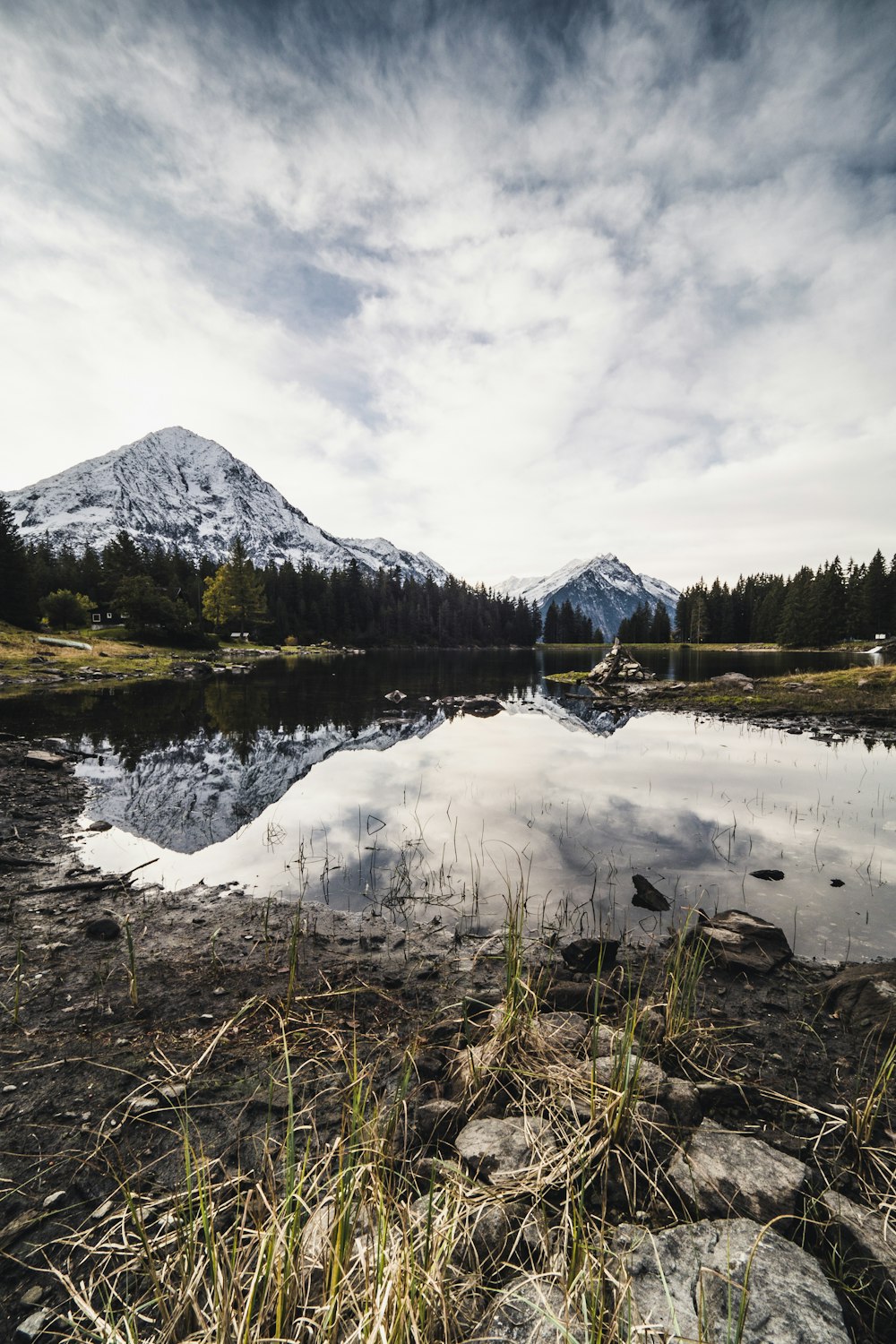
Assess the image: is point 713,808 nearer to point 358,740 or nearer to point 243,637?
point 358,740

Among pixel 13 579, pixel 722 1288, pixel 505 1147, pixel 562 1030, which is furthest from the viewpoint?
pixel 13 579

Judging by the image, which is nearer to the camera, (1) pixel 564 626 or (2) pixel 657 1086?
(2) pixel 657 1086

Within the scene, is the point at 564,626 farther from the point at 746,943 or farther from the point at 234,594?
the point at 746,943

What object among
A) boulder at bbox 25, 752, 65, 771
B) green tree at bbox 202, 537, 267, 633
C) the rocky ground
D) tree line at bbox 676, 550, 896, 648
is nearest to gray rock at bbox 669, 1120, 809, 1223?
the rocky ground

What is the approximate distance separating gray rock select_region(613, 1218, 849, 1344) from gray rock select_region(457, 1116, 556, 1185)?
663mm

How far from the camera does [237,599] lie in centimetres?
10569

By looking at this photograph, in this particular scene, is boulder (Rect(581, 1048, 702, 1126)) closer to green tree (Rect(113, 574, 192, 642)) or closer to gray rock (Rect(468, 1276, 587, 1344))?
gray rock (Rect(468, 1276, 587, 1344))

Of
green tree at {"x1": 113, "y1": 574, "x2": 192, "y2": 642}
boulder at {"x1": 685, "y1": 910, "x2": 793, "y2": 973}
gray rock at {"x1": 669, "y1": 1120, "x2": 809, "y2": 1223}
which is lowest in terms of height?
boulder at {"x1": 685, "y1": 910, "x2": 793, "y2": 973}

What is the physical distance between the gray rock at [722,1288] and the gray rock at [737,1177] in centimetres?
24

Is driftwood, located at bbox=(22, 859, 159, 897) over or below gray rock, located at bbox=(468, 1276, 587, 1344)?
below

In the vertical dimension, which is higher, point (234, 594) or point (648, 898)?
point (234, 594)

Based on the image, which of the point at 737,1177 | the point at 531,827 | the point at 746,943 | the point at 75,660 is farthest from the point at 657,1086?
the point at 75,660

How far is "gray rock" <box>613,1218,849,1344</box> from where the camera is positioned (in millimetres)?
2557

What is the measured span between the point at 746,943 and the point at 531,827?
5508mm
